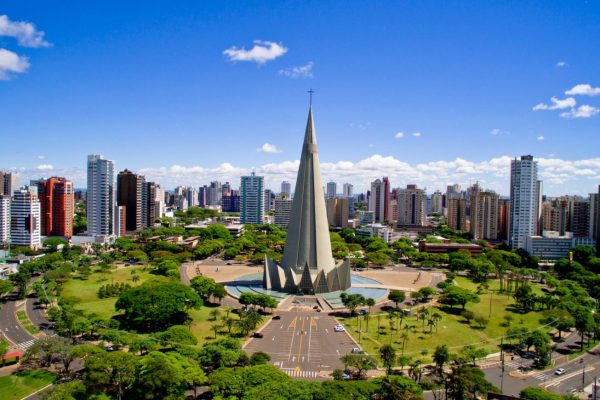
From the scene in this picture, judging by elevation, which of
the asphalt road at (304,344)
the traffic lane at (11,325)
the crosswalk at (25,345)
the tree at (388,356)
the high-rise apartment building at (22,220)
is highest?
the high-rise apartment building at (22,220)

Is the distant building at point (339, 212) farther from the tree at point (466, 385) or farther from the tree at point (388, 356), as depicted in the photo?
the tree at point (466, 385)

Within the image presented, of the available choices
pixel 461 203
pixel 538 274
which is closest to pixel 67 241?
pixel 538 274

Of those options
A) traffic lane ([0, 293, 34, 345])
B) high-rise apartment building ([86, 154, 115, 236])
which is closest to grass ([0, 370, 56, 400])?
traffic lane ([0, 293, 34, 345])

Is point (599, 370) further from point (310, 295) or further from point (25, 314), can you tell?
point (25, 314)

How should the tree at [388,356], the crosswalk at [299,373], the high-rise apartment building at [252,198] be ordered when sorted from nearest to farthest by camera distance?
the crosswalk at [299,373] → the tree at [388,356] → the high-rise apartment building at [252,198]

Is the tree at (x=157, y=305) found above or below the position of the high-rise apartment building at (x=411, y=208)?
below

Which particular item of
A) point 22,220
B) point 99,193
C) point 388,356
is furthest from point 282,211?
point 388,356

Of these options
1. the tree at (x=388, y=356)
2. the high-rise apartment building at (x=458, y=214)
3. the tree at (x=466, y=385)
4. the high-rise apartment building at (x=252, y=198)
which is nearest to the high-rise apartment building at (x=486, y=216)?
the high-rise apartment building at (x=458, y=214)
